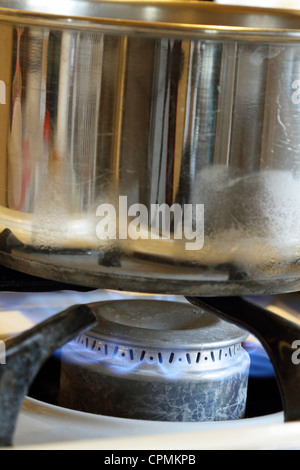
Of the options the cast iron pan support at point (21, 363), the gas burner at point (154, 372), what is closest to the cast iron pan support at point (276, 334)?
the gas burner at point (154, 372)

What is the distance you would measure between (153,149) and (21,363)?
0.17m

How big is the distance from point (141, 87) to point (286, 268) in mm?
166

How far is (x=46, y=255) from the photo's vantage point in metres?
0.55

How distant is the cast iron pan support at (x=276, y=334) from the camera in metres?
0.58

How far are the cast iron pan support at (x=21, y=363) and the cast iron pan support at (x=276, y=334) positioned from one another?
6.0 inches

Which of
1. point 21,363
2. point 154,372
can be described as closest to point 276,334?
point 154,372

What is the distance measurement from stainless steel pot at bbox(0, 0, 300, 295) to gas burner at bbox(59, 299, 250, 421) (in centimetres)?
9

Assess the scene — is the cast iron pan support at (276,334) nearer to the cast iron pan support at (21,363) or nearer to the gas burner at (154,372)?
the gas burner at (154,372)

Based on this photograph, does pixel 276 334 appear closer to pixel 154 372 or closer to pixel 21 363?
pixel 154 372

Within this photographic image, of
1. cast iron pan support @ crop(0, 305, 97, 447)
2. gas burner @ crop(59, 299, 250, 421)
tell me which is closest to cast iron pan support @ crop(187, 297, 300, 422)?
gas burner @ crop(59, 299, 250, 421)

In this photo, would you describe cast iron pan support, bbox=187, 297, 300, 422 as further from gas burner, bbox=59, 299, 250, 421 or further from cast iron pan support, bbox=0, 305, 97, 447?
cast iron pan support, bbox=0, 305, 97, 447

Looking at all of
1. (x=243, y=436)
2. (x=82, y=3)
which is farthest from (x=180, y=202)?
(x=82, y=3)

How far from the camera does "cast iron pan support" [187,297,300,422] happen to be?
1.89 ft
